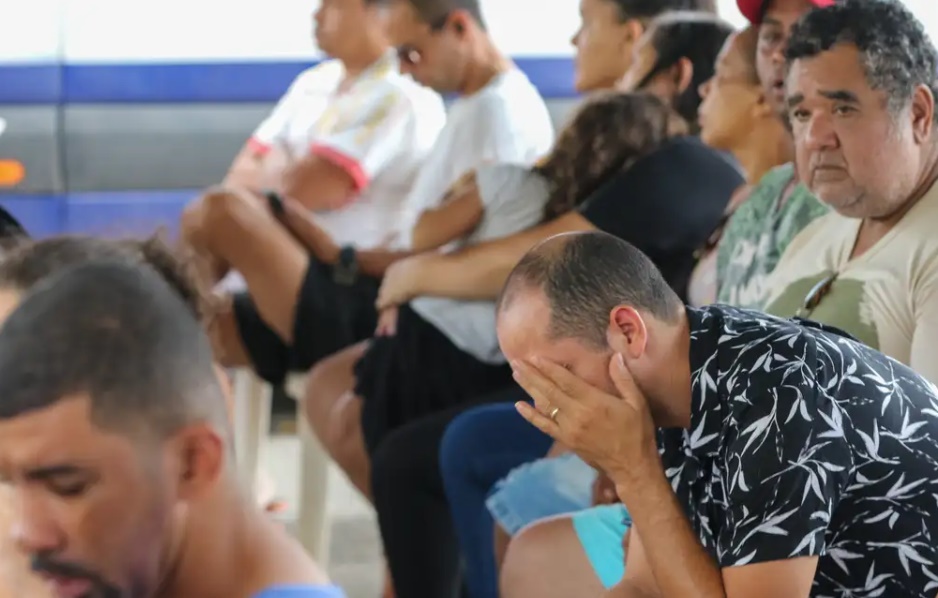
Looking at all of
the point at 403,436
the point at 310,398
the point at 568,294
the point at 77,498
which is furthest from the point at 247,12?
the point at 77,498

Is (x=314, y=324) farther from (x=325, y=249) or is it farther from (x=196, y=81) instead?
(x=196, y=81)

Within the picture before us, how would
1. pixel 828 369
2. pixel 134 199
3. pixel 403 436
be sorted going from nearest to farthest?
pixel 828 369, pixel 403 436, pixel 134 199

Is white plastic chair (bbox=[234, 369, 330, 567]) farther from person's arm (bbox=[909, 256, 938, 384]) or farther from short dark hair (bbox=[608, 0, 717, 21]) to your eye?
person's arm (bbox=[909, 256, 938, 384])

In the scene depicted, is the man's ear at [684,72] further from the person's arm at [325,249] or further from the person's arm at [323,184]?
the person's arm at [323,184]

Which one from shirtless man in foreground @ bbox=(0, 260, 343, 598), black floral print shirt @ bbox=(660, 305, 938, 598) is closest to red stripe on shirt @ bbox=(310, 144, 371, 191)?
black floral print shirt @ bbox=(660, 305, 938, 598)

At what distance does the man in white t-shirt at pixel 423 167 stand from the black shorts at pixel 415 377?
20cm

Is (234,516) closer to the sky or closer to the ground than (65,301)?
closer to the ground

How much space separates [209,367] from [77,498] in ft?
0.45

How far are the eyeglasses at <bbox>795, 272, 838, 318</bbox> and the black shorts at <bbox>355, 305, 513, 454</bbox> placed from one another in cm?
65

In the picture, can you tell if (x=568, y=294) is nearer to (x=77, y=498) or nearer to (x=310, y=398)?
(x=77, y=498)

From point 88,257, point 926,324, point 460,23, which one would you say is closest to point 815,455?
point 926,324

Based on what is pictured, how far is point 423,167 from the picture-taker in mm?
2670

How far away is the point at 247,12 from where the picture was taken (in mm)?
4133

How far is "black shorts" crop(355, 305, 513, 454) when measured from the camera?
6.93 feet
